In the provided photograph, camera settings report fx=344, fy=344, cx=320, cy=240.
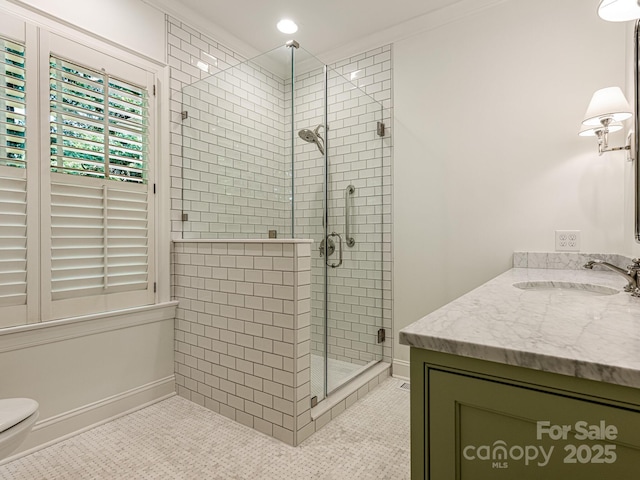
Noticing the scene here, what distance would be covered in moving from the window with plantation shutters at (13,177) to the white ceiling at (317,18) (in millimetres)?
1027

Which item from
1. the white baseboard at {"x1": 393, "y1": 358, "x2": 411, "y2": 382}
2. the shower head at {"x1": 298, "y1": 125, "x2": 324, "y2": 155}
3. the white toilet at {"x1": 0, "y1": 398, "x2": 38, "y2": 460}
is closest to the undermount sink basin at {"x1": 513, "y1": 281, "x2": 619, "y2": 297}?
the white baseboard at {"x1": 393, "y1": 358, "x2": 411, "y2": 382}

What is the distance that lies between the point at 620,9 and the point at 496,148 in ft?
3.39

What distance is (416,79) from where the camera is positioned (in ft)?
8.82

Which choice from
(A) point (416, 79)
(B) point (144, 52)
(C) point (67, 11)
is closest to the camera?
(C) point (67, 11)

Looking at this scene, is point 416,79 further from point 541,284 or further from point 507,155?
point 541,284

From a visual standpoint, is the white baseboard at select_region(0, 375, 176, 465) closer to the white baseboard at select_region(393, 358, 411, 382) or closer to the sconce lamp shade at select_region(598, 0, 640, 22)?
the white baseboard at select_region(393, 358, 411, 382)

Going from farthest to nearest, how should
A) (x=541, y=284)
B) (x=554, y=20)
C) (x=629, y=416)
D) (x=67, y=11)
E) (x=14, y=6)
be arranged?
1. (x=554, y=20)
2. (x=67, y=11)
3. (x=14, y=6)
4. (x=541, y=284)
5. (x=629, y=416)

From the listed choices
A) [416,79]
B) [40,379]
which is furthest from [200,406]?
[416,79]

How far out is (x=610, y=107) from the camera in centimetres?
174

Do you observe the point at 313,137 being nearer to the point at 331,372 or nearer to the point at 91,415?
the point at 331,372

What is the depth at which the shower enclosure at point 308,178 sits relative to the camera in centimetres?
221

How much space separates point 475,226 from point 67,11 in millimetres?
2844

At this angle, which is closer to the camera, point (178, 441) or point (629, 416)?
point (629, 416)

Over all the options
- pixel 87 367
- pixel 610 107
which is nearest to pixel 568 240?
pixel 610 107
